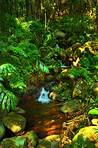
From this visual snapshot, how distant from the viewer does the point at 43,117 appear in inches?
183

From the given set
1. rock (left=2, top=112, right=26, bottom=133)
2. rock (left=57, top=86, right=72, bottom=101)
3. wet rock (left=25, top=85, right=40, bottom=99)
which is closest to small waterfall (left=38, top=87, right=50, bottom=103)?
wet rock (left=25, top=85, right=40, bottom=99)

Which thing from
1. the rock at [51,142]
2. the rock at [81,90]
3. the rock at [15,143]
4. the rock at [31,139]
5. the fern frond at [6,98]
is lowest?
the rock at [31,139]

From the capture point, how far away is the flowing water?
4.00 meters

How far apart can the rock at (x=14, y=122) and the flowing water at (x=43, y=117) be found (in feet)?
0.94

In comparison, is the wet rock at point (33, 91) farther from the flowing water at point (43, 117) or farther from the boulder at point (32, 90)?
the flowing water at point (43, 117)

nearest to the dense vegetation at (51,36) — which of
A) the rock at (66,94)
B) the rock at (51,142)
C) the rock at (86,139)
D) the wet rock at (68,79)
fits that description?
the wet rock at (68,79)

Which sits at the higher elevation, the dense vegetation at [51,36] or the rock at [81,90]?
the dense vegetation at [51,36]

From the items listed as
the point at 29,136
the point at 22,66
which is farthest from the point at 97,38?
the point at 29,136

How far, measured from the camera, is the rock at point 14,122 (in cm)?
377

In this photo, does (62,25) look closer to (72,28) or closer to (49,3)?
(72,28)

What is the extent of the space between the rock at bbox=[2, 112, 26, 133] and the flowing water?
29 cm

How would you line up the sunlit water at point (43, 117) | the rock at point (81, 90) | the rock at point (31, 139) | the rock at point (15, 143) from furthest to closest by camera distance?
1. the rock at point (81, 90)
2. the sunlit water at point (43, 117)
3. the rock at point (31, 139)
4. the rock at point (15, 143)

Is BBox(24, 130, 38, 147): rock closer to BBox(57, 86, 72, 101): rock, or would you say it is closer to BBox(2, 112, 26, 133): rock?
BBox(2, 112, 26, 133): rock

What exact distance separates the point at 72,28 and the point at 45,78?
627 centimetres
